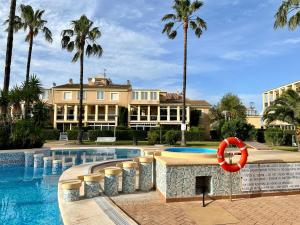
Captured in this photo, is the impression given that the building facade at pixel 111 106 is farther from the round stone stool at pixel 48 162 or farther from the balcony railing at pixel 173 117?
the round stone stool at pixel 48 162

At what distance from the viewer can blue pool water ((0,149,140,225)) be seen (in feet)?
22.9

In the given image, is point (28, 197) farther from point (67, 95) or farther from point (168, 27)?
point (67, 95)

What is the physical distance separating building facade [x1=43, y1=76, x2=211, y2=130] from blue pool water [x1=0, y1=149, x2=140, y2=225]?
34.4 meters

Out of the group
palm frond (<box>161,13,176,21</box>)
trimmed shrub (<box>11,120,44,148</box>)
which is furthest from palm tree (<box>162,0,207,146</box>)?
trimmed shrub (<box>11,120,44,148</box>)

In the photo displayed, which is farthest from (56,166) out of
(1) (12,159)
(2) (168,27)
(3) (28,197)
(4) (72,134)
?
(4) (72,134)

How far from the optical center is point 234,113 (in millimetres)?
56781

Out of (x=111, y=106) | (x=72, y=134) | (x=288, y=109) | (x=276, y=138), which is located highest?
(x=111, y=106)

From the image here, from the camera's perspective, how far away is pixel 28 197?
911 centimetres

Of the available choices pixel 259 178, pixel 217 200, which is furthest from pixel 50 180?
pixel 259 178

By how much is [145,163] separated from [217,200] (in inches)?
93.5

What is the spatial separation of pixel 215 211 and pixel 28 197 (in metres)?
5.75

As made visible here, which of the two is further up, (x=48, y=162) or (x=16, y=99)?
(x=16, y=99)

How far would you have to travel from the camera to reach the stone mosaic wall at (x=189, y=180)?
7738 mm

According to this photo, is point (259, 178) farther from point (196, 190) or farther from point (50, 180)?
point (50, 180)
